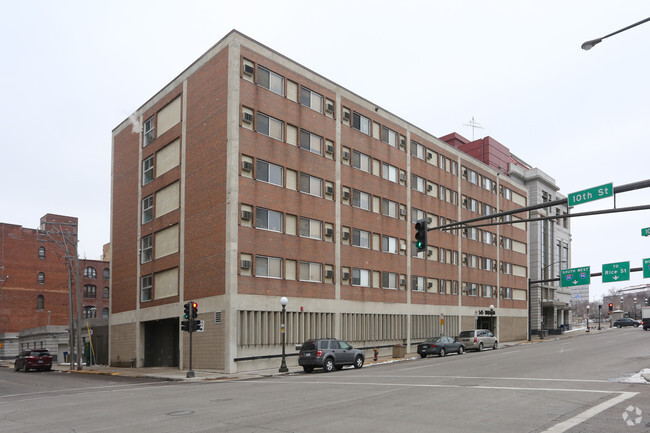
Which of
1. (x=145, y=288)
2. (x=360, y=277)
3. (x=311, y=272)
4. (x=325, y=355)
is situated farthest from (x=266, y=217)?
(x=145, y=288)

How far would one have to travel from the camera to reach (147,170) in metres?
45.6

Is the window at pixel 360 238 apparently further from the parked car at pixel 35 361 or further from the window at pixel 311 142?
the parked car at pixel 35 361

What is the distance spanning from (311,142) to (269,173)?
5038 mm

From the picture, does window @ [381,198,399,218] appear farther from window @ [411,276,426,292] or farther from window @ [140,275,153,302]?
window @ [140,275,153,302]

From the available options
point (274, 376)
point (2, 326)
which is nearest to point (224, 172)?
point (274, 376)

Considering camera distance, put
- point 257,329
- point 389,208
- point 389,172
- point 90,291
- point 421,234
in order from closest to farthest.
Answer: point 421,234, point 257,329, point 389,208, point 389,172, point 90,291

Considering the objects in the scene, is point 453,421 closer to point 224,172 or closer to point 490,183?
point 224,172

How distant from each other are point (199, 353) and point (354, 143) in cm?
1918

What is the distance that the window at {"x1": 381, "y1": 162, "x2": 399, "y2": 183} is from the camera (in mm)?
48719

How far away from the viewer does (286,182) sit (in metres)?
38.9

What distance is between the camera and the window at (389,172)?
48.7 m

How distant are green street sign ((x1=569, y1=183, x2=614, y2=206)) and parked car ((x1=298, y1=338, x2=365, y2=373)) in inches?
594

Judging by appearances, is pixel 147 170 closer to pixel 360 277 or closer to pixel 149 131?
pixel 149 131

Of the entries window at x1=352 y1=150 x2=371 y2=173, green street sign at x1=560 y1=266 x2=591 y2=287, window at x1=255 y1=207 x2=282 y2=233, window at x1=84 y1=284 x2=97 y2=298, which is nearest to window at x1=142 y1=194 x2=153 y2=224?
window at x1=255 y1=207 x2=282 y2=233
